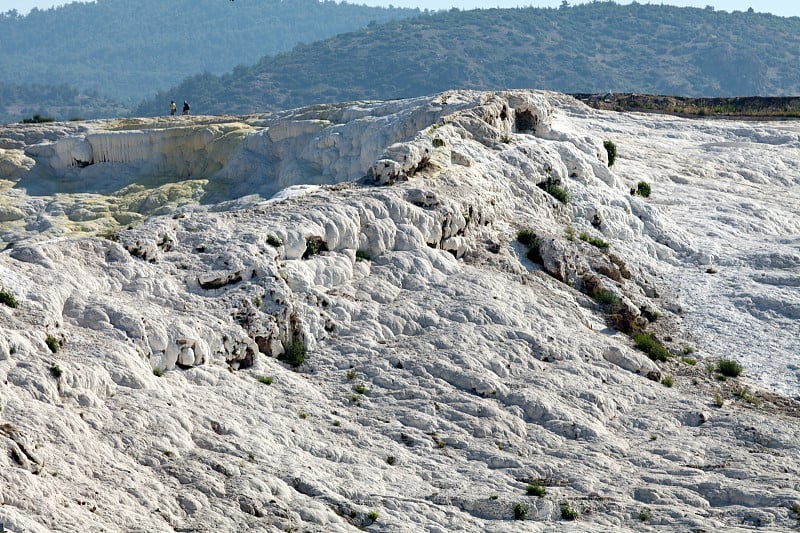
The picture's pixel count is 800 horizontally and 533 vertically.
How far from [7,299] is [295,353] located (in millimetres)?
4784

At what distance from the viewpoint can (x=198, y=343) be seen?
1538 centimetres

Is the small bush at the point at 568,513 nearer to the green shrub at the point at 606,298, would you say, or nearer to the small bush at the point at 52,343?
the small bush at the point at 52,343

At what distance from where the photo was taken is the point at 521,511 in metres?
13.7

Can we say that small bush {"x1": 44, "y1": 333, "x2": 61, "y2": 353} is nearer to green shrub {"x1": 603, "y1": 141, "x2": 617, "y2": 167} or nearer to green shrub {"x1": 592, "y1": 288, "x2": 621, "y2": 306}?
green shrub {"x1": 592, "y1": 288, "x2": 621, "y2": 306}

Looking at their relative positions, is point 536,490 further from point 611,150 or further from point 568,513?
point 611,150

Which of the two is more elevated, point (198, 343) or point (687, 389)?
point (198, 343)

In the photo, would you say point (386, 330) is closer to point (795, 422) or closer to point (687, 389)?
point (687, 389)

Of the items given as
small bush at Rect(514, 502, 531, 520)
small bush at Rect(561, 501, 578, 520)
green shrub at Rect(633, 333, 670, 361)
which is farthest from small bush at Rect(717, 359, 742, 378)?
small bush at Rect(514, 502, 531, 520)

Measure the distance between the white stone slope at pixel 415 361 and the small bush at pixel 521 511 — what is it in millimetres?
22

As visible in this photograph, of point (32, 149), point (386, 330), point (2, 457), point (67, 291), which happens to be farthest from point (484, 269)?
point (32, 149)

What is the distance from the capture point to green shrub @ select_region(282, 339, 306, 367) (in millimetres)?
17000

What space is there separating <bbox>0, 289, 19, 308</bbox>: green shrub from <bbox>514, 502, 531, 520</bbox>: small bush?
6823 mm

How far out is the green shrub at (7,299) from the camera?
13727 mm

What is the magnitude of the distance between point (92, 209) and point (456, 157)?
18805 mm
